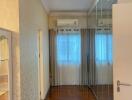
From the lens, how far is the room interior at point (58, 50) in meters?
2.82

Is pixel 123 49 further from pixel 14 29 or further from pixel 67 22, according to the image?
pixel 67 22

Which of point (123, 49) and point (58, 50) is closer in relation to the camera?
point (123, 49)

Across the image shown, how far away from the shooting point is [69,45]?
25.0 feet

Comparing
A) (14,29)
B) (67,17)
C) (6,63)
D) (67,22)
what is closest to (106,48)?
(14,29)

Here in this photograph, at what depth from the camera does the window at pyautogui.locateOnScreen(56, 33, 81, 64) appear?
7605mm

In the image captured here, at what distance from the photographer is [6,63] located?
269 centimetres

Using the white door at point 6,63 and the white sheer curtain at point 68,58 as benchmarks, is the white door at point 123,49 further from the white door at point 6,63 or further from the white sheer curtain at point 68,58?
the white sheer curtain at point 68,58

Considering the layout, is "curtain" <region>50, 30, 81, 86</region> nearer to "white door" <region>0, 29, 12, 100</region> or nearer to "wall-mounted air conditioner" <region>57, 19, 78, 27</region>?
"wall-mounted air conditioner" <region>57, 19, 78, 27</region>

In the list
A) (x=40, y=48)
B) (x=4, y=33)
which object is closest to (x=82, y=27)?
(x=40, y=48)

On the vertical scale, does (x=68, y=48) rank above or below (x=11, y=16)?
below

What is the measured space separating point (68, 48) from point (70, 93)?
189cm

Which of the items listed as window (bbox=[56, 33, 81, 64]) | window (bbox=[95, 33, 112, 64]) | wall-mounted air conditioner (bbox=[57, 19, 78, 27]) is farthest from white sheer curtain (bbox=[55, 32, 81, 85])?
window (bbox=[95, 33, 112, 64])

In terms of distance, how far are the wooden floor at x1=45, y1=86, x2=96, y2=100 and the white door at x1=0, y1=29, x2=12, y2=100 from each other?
3.23 meters

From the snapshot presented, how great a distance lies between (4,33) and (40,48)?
293 cm
